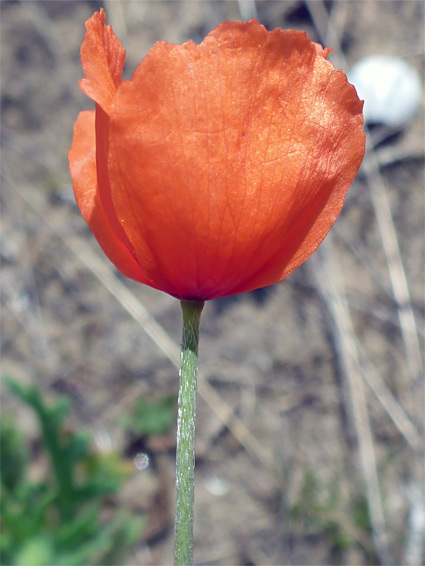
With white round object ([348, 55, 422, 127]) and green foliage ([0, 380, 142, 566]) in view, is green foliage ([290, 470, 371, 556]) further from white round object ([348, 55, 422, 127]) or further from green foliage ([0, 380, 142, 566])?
white round object ([348, 55, 422, 127])

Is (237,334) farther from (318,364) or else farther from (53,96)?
(53,96)

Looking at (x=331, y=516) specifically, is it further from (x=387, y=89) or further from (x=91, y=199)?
(x=91, y=199)

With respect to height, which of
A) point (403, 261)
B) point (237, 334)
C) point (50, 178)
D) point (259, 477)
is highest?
point (50, 178)

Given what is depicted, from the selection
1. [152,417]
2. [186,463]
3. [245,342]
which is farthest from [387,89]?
[186,463]

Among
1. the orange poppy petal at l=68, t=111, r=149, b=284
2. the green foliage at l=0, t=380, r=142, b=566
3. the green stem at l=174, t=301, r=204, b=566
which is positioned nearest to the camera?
the green stem at l=174, t=301, r=204, b=566

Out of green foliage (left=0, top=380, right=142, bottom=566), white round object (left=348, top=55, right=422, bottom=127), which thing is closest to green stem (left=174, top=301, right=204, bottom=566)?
green foliage (left=0, top=380, right=142, bottom=566)

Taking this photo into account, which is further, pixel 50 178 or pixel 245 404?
pixel 50 178

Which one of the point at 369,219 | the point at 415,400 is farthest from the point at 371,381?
the point at 369,219
